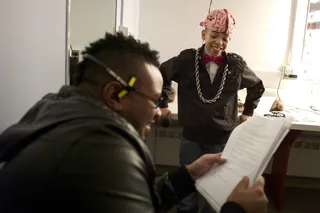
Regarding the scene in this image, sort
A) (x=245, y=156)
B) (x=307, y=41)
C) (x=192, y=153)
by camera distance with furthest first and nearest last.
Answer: (x=307, y=41), (x=192, y=153), (x=245, y=156)

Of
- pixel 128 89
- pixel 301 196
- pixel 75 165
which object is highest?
pixel 128 89

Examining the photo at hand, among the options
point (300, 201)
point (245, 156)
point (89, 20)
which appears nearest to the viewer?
point (245, 156)

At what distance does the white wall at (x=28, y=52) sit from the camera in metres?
0.88

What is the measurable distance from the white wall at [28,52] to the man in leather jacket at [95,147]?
0.25m

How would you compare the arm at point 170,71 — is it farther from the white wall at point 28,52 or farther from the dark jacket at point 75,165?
the dark jacket at point 75,165

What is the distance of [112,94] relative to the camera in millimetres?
663

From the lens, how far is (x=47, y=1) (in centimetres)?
112

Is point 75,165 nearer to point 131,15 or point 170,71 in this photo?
point 170,71

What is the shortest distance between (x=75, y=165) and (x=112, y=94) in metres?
0.19

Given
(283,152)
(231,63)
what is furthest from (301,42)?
(231,63)

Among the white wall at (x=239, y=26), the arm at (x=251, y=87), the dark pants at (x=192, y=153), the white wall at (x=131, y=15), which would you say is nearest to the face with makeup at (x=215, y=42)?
the arm at (x=251, y=87)

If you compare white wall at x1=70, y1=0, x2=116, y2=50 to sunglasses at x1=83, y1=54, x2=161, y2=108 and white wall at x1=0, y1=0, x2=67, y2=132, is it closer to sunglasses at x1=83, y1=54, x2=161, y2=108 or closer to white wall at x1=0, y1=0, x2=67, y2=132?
white wall at x1=0, y1=0, x2=67, y2=132

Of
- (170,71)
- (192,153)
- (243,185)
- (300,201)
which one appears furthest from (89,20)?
(300,201)

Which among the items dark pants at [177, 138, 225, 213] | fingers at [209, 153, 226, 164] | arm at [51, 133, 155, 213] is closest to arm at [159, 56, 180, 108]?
dark pants at [177, 138, 225, 213]
